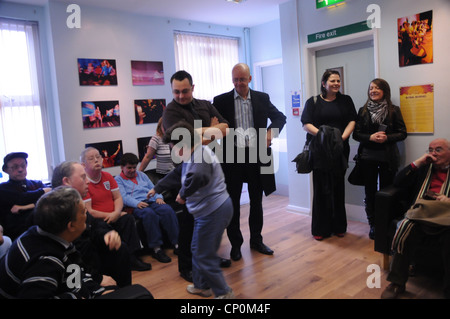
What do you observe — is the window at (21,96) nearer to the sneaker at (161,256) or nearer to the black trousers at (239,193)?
the sneaker at (161,256)

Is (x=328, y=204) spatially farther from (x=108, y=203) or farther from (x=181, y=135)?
(x=108, y=203)

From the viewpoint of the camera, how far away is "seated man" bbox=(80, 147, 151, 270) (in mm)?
3059

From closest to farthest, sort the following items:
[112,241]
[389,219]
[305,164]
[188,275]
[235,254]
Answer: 1. [112,241]
2. [389,219]
3. [188,275]
4. [235,254]
5. [305,164]

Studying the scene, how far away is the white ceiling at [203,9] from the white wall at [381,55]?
1.46 ft

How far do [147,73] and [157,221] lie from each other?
2.08 meters

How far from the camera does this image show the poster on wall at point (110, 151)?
4240mm

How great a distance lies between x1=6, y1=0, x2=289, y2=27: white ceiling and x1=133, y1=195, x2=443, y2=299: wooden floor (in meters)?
2.80

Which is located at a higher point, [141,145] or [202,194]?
[141,145]

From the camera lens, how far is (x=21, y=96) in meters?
4.00

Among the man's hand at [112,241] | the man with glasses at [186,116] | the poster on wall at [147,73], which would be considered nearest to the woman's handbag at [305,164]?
the man with glasses at [186,116]

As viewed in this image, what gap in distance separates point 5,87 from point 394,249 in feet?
13.4

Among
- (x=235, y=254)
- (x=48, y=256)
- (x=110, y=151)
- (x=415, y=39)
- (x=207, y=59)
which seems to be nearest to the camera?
(x=48, y=256)

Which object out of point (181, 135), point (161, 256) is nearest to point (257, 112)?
point (181, 135)
